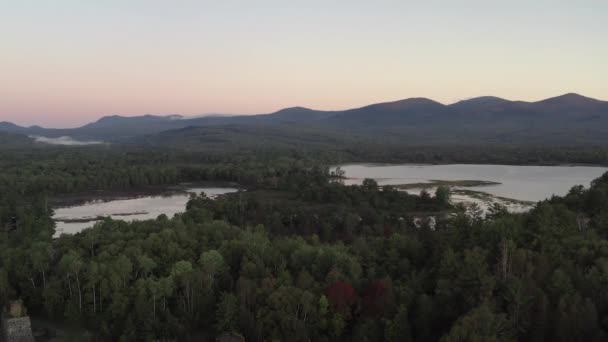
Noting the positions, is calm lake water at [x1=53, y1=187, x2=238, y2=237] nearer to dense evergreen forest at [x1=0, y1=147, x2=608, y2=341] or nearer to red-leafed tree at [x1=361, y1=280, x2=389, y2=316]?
dense evergreen forest at [x1=0, y1=147, x2=608, y2=341]

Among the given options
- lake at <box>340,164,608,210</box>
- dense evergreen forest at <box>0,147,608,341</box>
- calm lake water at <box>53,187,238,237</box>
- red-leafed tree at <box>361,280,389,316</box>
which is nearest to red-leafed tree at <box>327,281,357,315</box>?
dense evergreen forest at <box>0,147,608,341</box>

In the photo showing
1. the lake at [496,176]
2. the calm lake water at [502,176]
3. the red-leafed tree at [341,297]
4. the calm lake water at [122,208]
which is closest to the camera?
the red-leafed tree at [341,297]

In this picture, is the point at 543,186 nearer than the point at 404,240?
No

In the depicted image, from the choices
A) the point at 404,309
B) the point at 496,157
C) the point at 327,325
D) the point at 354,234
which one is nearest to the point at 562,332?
the point at 404,309

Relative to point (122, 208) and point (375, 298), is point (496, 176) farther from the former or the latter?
point (375, 298)

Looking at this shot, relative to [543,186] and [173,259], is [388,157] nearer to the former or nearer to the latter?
[543,186]

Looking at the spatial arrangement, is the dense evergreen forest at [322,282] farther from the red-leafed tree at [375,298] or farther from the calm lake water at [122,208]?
the calm lake water at [122,208]

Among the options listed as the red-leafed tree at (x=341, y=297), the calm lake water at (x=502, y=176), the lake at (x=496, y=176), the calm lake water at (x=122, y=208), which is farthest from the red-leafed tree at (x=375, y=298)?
the calm lake water at (x=502, y=176)

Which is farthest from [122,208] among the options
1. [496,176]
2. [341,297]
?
[496,176]
